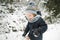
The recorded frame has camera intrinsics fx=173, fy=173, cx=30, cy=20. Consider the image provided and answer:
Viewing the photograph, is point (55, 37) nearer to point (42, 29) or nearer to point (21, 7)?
point (42, 29)

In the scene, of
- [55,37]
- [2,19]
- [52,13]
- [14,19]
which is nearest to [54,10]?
[52,13]

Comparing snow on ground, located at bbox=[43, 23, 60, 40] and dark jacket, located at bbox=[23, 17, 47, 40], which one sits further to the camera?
snow on ground, located at bbox=[43, 23, 60, 40]

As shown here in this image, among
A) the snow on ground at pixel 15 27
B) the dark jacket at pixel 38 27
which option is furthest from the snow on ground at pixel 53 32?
the dark jacket at pixel 38 27

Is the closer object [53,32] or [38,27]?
[38,27]

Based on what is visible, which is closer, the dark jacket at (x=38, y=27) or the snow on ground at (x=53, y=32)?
the dark jacket at (x=38, y=27)

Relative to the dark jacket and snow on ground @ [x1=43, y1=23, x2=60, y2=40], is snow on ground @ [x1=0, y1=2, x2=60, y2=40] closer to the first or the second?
snow on ground @ [x1=43, y1=23, x2=60, y2=40]

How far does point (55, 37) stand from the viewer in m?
1.63

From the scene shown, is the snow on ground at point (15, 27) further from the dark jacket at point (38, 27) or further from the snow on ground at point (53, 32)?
the dark jacket at point (38, 27)

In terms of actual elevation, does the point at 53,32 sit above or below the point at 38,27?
below

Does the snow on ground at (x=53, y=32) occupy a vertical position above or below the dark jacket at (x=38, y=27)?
below

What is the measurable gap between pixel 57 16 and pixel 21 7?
1.31ft

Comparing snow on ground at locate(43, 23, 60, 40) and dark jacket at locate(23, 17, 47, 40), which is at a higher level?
dark jacket at locate(23, 17, 47, 40)

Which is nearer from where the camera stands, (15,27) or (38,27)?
(38,27)

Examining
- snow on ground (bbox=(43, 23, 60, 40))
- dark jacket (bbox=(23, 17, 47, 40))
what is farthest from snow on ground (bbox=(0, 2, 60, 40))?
dark jacket (bbox=(23, 17, 47, 40))
